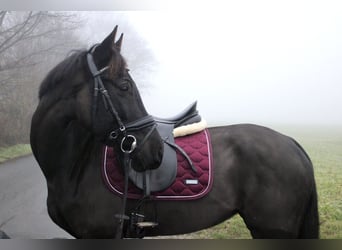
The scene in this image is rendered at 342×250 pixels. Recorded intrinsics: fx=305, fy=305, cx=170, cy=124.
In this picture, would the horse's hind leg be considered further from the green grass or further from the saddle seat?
the green grass

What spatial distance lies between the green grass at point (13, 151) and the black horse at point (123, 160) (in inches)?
Answer: 8.0

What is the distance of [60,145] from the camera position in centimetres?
123

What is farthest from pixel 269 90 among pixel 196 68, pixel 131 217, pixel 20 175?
pixel 20 175

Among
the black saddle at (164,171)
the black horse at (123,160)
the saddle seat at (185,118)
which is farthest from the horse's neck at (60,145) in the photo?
the saddle seat at (185,118)

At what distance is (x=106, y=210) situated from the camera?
1.22 m

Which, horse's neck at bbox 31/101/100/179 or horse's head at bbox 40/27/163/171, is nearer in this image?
horse's head at bbox 40/27/163/171

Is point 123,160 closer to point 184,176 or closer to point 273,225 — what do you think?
point 184,176

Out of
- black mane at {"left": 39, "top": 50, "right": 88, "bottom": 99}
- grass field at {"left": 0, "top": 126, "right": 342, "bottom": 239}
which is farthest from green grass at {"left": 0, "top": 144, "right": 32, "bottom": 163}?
black mane at {"left": 39, "top": 50, "right": 88, "bottom": 99}

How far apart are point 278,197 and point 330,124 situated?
485 millimetres

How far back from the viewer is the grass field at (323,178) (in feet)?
4.74

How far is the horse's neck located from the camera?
1214mm

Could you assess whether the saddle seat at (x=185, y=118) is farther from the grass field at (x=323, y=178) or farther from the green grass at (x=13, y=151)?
the green grass at (x=13, y=151)

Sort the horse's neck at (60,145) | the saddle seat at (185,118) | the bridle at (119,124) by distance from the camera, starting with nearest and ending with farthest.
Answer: the bridle at (119,124) → the horse's neck at (60,145) → the saddle seat at (185,118)

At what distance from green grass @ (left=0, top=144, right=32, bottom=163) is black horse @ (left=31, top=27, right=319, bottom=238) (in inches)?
8.0
